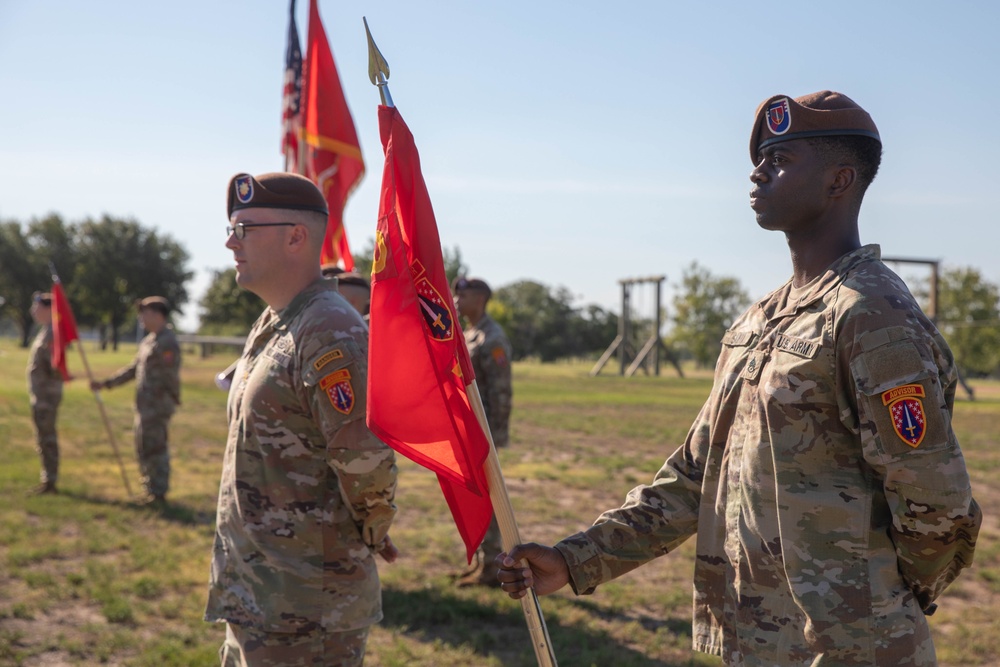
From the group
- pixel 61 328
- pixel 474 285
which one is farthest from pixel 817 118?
pixel 61 328

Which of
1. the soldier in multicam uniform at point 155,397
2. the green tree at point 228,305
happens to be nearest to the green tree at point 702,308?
the green tree at point 228,305

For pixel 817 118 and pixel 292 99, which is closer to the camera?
pixel 817 118

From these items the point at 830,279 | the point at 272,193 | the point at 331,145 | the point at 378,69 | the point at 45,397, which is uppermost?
the point at 331,145

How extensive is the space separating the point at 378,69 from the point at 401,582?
5.31 m

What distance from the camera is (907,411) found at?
5.82 ft

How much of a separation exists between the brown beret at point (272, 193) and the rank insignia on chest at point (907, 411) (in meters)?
2.17

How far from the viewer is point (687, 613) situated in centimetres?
624

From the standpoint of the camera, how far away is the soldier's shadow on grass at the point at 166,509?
29.6ft

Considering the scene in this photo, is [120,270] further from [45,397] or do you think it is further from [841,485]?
[841,485]

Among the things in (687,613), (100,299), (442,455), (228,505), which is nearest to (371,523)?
(228,505)

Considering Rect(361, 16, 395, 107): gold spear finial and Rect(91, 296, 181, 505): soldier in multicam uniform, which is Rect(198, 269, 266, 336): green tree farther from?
Rect(361, 16, 395, 107): gold spear finial

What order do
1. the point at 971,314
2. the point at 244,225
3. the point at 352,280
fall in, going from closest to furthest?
the point at 244,225, the point at 352,280, the point at 971,314

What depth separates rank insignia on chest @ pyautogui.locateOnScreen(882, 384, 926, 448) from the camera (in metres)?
1.77

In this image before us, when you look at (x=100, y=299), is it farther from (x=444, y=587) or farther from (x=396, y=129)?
(x=396, y=129)
